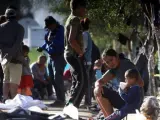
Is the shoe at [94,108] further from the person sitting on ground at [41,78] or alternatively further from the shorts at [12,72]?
the person sitting on ground at [41,78]

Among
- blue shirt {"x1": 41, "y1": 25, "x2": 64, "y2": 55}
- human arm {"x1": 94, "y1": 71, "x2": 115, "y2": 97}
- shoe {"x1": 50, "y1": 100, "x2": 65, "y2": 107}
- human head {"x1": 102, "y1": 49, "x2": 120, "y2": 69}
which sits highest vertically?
blue shirt {"x1": 41, "y1": 25, "x2": 64, "y2": 55}

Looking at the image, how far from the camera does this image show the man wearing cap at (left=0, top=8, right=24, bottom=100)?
1161 cm

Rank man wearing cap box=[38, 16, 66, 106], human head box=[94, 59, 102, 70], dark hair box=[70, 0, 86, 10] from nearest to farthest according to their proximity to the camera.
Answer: dark hair box=[70, 0, 86, 10] < man wearing cap box=[38, 16, 66, 106] < human head box=[94, 59, 102, 70]

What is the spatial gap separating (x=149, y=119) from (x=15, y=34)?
437 centimetres

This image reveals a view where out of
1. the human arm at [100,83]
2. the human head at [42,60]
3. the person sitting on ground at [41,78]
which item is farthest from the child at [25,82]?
the human head at [42,60]

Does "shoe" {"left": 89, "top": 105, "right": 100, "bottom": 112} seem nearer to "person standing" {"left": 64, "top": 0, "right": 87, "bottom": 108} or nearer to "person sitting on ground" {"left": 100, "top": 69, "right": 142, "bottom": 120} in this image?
"person standing" {"left": 64, "top": 0, "right": 87, "bottom": 108}

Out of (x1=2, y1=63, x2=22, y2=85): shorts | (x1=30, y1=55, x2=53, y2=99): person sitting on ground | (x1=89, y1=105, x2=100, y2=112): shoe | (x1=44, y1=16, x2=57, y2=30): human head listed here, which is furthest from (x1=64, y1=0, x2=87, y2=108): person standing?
(x1=30, y1=55, x2=53, y2=99): person sitting on ground

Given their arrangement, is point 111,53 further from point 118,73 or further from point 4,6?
point 4,6

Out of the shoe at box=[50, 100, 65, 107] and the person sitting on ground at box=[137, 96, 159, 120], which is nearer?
the person sitting on ground at box=[137, 96, 159, 120]

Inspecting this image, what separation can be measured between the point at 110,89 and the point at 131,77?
0.63 meters

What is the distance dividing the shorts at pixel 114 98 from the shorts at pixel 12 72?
2575 millimetres

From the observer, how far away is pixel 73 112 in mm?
8859

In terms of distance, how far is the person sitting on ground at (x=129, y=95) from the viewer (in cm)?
874

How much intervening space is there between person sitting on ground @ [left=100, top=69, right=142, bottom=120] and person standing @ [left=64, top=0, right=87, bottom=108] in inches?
62.1
